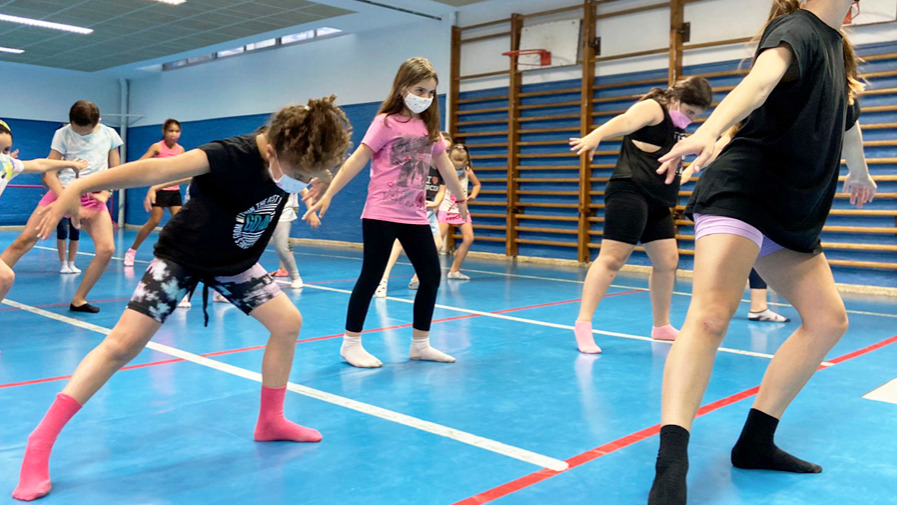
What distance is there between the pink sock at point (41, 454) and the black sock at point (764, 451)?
1985 millimetres

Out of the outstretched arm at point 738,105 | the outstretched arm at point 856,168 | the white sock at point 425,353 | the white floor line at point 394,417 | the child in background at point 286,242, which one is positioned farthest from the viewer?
the child in background at point 286,242

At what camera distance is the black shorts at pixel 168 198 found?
8.33 m

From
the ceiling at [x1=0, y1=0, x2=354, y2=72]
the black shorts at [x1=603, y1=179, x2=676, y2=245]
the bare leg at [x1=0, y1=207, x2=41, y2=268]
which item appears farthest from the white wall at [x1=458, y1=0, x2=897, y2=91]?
the bare leg at [x1=0, y1=207, x2=41, y2=268]

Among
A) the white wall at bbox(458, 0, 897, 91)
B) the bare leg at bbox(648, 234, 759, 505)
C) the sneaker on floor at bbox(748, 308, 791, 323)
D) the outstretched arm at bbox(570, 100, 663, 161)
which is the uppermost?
the white wall at bbox(458, 0, 897, 91)

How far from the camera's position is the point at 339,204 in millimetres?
13727

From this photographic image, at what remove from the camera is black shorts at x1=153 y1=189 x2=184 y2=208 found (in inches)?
328

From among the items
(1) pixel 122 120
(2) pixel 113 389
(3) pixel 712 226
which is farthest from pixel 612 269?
(1) pixel 122 120

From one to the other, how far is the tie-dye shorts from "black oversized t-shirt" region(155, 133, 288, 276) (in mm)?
44

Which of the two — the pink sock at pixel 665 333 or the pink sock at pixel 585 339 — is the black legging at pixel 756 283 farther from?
the pink sock at pixel 585 339

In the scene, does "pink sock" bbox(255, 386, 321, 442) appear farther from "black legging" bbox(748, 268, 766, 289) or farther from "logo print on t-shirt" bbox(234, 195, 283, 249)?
"black legging" bbox(748, 268, 766, 289)

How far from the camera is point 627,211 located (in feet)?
13.1

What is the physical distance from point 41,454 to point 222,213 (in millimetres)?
840

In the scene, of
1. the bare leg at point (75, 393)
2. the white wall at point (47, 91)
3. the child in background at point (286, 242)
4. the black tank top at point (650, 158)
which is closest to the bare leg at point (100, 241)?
the child in background at point (286, 242)

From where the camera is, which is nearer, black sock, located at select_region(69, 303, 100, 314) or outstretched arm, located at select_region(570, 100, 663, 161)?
outstretched arm, located at select_region(570, 100, 663, 161)
